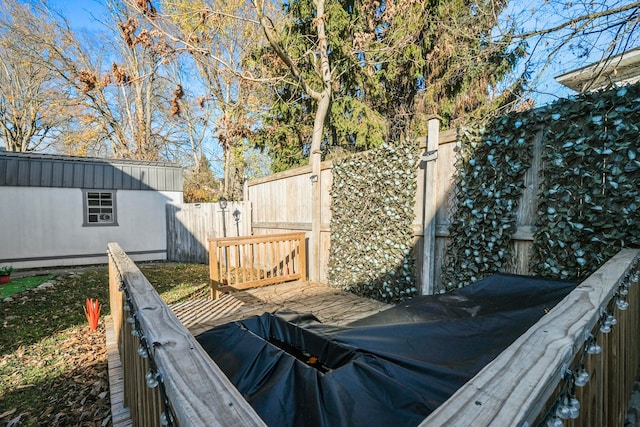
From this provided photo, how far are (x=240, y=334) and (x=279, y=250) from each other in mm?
3736

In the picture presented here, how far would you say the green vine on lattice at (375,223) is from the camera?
3.78m

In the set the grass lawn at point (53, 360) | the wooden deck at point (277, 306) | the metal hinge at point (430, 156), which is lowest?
the grass lawn at point (53, 360)

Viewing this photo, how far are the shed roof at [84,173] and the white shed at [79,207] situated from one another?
19mm

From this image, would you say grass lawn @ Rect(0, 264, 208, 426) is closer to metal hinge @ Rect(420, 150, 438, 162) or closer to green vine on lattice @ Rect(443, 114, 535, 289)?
green vine on lattice @ Rect(443, 114, 535, 289)

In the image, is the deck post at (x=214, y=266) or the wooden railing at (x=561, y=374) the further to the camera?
the deck post at (x=214, y=266)

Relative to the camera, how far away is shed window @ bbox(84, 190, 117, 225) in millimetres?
9102

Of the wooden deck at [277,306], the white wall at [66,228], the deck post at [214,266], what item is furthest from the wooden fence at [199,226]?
the wooden deck at [277,306]

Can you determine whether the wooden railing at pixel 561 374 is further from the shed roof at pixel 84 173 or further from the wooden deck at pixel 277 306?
the shed roof at pixel 84 173

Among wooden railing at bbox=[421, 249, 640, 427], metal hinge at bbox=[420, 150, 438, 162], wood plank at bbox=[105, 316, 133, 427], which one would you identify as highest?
metal hinge at bbox=[420, 150, 438, 162]

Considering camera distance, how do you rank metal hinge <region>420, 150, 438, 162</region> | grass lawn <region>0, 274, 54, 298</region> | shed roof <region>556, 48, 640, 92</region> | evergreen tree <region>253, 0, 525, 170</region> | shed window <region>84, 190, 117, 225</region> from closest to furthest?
1. metal hinge <region>420, 150, 438, 162</region>
2. shed roof <region>556, 48, 640, 92</region>
3. grass lawn <region>0, 274, 54, 298</region>
4. evergreen tree <region>253, 0, 525, 170</region>
5. shed window <region>84, 190, 117, 225</region>

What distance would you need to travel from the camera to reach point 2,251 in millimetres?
8070

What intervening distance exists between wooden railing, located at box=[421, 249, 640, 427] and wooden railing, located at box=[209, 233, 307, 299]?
392cm

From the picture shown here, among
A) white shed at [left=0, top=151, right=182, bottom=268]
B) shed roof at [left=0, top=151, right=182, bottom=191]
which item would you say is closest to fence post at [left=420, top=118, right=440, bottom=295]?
white shed at [left=0, top=151, right=182, bottom=268]

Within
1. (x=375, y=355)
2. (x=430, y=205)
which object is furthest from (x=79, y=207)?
(x=375, y=355)
